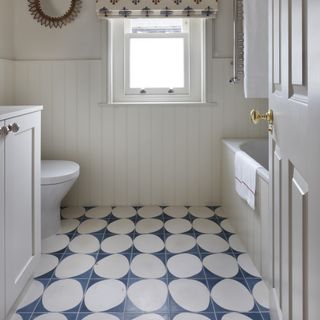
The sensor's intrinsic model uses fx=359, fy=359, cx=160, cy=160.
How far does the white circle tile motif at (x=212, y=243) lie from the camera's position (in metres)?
2.16

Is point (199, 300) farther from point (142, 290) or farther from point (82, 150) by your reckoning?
point (82, 150)

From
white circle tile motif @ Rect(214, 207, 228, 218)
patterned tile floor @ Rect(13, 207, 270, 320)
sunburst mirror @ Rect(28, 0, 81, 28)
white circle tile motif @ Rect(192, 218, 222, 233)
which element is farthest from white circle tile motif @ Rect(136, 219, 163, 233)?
sunburst mirror @ Rect(28, 0, 81, 28)

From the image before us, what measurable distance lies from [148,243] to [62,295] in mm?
719

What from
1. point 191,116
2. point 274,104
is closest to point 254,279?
point 274,104

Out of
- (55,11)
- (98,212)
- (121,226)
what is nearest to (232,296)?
(121,226)

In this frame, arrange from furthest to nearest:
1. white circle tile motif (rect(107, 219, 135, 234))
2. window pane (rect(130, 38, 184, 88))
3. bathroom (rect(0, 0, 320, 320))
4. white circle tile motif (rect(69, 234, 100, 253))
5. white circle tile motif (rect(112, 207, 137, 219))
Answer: window pane (rect(130, 38, 184, 88)) < white circle tile motif (rect(112, 207, 137, 219)) < white circle tile motif (rect(107, 219, 135, 234)) < white circle tile motif (rect(69, 234, 100, 253)) < bathroom (rect(0, 0, 320, 320))

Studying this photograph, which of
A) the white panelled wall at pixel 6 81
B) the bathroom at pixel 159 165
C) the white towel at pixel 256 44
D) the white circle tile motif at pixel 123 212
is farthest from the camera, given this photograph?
the white circle tile motif at pixel 123 212

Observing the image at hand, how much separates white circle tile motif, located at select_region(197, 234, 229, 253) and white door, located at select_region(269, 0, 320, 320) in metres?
0.89

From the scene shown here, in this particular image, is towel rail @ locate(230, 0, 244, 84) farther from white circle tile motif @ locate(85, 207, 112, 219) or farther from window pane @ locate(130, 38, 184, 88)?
white circle tile motif @ locate(85, 207, 112, 219)

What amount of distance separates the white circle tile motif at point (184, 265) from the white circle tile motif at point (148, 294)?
0.47 ft

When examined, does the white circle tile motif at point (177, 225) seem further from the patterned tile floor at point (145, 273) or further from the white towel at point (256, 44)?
the white towel at point (256, 44)

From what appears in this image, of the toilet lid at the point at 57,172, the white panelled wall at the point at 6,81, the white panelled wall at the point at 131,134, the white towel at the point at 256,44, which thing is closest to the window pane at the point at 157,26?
the white panelled wall at the point at 131,134

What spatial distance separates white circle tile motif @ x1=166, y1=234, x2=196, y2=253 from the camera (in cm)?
216

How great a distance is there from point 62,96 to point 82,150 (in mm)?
463
